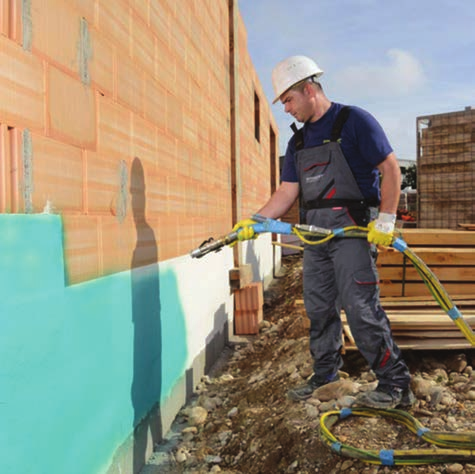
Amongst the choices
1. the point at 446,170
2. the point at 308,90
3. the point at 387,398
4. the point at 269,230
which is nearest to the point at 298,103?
the point at 308,90

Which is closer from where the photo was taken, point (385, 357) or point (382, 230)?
point (382, 230)

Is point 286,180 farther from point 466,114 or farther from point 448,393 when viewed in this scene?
point 466,114

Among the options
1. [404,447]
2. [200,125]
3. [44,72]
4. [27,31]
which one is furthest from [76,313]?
[200,125]

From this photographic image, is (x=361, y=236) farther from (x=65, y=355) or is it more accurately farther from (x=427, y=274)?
(x=65, y=355)

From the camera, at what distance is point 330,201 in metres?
2.99

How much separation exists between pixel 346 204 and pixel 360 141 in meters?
0.39

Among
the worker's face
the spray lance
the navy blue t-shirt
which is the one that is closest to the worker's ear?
the worker's face

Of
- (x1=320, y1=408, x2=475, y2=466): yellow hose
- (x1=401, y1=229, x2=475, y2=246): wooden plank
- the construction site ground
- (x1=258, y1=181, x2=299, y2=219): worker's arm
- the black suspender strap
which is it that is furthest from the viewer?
(x1=401, y1=229, x2=475, y2=246): wooden plank

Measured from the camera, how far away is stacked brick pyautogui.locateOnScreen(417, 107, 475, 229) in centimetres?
1045

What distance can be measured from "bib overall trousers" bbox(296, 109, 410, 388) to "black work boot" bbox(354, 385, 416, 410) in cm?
4

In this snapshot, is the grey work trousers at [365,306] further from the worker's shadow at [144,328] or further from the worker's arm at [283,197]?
the worker's shadow at [144,328]

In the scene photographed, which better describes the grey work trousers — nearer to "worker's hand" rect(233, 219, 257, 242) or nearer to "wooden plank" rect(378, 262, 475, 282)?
"worker's hand" rect(233, 219, 257, 242)

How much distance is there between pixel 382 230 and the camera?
2.72 m

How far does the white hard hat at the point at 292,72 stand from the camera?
3010 mm
